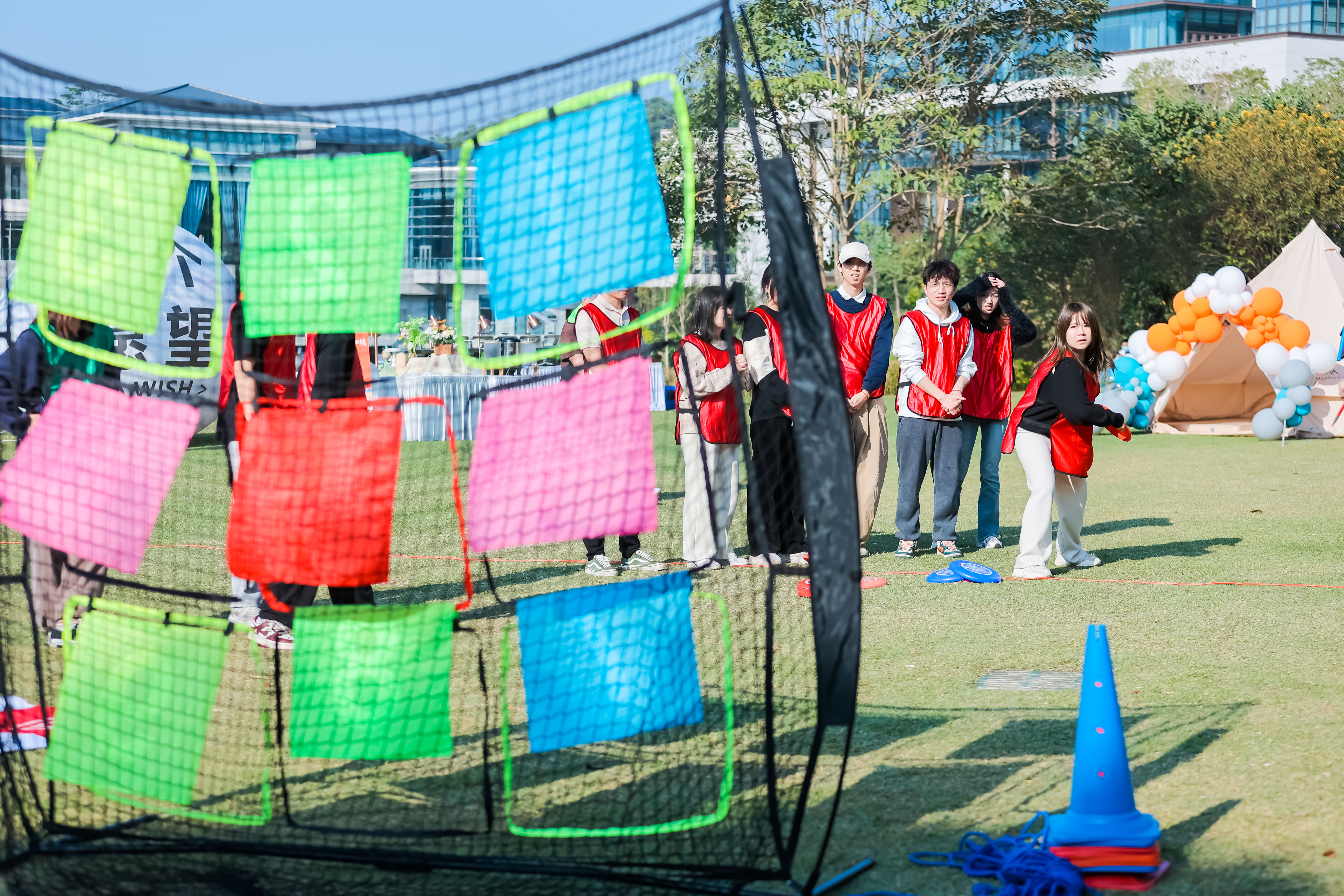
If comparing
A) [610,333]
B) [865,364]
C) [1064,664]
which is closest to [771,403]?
[865,364]

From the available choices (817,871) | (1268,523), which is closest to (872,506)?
(1268,523)

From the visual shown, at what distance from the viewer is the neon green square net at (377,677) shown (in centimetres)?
308

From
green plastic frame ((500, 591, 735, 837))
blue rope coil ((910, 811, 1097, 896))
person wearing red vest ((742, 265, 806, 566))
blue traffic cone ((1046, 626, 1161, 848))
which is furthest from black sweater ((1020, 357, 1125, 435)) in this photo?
green plastic frame ((500, 591, 735, 837))

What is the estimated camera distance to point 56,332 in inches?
139

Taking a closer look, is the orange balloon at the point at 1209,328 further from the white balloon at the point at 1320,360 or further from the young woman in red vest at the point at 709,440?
the young woman in red vest at the point at 709,440

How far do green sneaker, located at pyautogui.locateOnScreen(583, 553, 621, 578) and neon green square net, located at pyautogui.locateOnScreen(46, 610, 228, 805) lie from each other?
417 cm

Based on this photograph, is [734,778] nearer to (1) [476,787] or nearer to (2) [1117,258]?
(1) [476,787]

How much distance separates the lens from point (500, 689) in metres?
3.33

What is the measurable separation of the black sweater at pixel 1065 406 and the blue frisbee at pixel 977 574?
843 mm

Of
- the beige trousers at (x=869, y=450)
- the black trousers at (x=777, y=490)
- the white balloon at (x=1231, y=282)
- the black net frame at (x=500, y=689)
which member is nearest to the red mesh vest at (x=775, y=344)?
the black trousers at (x=777, y=490)

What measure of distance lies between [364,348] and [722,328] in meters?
0.96

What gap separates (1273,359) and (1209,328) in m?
0.83

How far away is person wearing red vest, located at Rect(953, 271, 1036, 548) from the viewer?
27.8ft

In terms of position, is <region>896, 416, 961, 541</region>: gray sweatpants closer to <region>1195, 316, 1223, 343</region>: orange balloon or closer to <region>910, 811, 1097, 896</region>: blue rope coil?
<region>910, 811, 1097, 896</region>: blue rope coil
